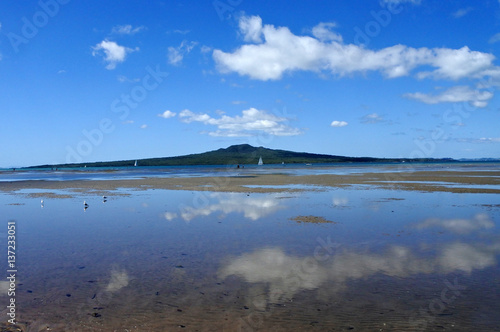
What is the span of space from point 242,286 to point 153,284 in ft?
7.20

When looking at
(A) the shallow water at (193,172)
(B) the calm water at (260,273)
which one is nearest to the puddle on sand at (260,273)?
(B) the calm water at (260,273)

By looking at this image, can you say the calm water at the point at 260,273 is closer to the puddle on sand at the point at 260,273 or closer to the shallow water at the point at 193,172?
the puddle on sand at the point at 260,273

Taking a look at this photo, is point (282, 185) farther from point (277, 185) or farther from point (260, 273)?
point (260, 273)

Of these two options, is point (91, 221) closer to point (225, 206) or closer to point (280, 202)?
point (225, 206)

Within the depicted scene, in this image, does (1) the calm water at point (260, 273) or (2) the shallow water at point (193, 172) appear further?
(2) the shallow water at point (193, 172)

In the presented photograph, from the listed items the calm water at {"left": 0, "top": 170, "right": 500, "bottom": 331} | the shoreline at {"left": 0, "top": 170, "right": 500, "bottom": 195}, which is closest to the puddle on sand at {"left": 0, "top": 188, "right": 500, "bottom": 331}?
the calm water at {"left": 0, "top": 170, "right": 500, "bottom": 331}

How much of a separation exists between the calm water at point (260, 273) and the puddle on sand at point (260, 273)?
0.04 m

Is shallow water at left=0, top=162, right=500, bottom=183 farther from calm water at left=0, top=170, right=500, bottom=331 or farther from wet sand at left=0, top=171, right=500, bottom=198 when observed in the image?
calm water at left=0, top=170, right=500, bottom=331

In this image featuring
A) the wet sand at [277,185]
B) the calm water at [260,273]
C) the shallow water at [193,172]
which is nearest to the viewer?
the calm water at [260,273]

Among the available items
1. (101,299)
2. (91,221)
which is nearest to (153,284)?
(101,299)

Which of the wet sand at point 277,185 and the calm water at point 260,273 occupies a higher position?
the wet sand at point 277,185

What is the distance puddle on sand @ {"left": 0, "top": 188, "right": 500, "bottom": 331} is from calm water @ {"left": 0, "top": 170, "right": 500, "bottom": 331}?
0.12 feet

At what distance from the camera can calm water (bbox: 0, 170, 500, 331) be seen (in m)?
6.79

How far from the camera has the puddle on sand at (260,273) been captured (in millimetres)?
6801
